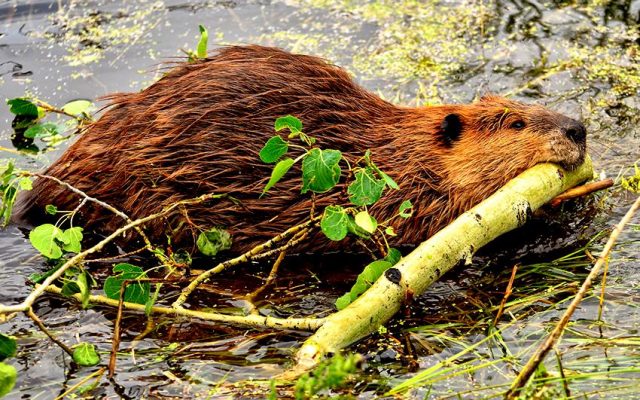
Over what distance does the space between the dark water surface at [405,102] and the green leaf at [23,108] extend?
53 cm

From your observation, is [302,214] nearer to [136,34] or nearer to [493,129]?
[493,129]

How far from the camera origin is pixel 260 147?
376 cm

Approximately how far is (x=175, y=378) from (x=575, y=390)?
3.99ft

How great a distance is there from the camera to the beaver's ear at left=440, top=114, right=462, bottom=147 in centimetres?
392

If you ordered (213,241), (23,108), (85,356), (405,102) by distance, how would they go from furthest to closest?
(405,102)
(23,108)
(213,241)
(85,356)

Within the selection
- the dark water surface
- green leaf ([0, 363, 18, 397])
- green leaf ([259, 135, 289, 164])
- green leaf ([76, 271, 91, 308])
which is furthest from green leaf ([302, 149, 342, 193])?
green leaf ([0, 363, 18, 397])

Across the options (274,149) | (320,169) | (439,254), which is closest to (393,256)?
(439,254)

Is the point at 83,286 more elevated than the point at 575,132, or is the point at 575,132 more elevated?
the point at 575,132

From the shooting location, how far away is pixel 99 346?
3191 mm

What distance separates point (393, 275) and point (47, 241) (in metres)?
1.13

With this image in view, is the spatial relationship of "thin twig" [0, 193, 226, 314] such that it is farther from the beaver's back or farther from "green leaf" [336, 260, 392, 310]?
"green leaf" [336, 260, 392, 310]

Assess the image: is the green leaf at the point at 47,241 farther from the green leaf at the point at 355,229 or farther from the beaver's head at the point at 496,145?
the beaver's head at the point at 496,145

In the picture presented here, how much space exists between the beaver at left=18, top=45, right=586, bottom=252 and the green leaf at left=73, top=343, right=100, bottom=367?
0.90 meters

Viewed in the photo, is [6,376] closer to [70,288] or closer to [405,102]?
[70,288]
